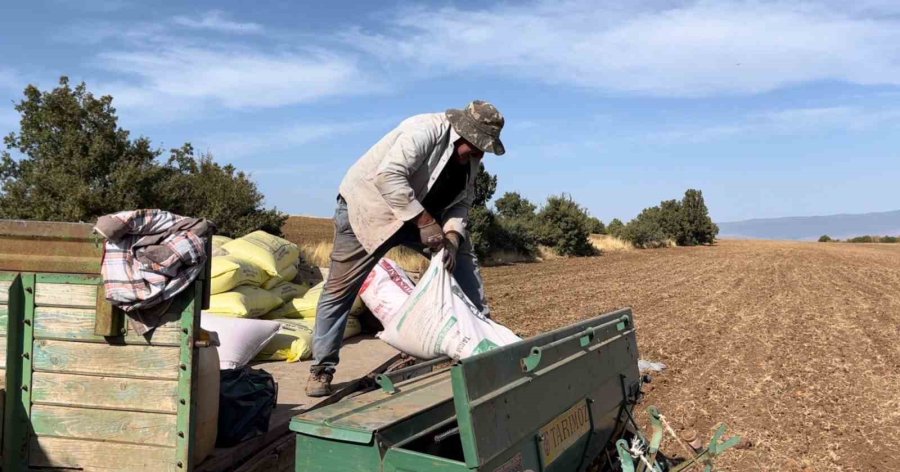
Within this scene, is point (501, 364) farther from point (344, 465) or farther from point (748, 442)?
point (748, 442)

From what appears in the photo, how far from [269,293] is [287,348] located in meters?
0.99

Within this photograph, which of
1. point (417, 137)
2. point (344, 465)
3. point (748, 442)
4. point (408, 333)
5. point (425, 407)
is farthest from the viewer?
point (748, 442)

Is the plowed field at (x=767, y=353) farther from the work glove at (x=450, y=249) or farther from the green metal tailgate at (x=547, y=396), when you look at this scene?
the work glove at (x=450, y=249)

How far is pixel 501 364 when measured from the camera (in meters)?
1.99

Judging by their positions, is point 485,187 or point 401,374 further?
point 485,187

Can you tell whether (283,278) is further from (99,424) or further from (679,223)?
(679,223)

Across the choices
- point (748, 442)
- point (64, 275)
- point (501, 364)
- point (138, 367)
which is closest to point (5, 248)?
point (64, 275)

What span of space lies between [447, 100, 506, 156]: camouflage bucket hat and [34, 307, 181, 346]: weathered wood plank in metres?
1.76

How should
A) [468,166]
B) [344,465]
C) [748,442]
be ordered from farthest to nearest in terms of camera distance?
1. [748,442]
2. [468,166]
3. [344,465]

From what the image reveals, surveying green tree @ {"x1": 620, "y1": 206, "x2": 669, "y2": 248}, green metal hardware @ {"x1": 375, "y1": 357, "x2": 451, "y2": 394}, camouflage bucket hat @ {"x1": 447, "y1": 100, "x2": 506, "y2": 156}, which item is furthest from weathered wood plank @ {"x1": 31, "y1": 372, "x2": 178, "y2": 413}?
green tree @ {"x1": 620, "y1": 206, "x2": 669, "y2": 248}

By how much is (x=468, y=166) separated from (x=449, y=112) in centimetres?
36

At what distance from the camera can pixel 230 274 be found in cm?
446

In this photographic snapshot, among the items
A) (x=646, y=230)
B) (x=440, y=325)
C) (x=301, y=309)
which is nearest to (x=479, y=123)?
(x=440, y=325)

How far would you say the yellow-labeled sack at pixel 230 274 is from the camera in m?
4.39
